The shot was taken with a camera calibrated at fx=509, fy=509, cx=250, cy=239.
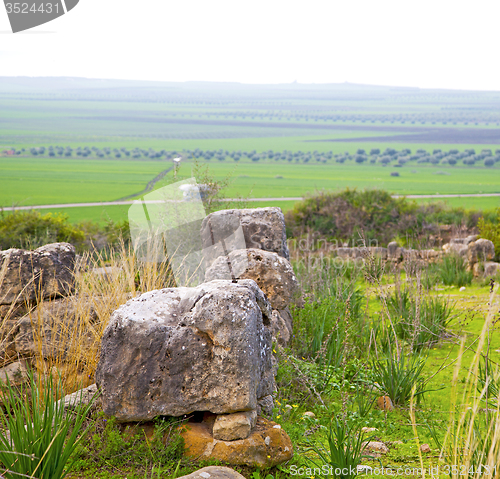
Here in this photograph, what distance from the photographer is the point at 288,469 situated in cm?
328

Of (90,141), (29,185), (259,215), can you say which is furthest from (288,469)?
(90,141)

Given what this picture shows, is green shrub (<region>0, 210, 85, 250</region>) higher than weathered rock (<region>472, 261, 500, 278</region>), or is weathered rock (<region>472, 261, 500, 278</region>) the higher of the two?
green shrub (<region>0, 210, 85, 250</region>)

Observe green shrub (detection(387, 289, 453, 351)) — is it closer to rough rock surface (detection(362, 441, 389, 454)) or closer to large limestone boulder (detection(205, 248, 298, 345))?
large limestone boulder (detection(205, 248, 298, 345))

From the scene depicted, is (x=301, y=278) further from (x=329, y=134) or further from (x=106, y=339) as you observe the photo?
(x=329, y=134)

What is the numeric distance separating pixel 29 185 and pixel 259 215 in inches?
2388

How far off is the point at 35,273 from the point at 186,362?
2.57m

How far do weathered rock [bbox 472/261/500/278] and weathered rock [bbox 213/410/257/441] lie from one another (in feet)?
28.2

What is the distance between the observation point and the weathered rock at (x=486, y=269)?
10.6 m

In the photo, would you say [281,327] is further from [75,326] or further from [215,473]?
[215,473]

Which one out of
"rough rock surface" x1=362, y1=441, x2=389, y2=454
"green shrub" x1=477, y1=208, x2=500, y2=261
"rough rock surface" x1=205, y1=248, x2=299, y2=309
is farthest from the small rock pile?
"green shrub" x1=477, y1=208, x2=500, y2=261

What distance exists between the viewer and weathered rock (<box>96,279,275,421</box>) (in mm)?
3250

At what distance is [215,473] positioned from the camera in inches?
112

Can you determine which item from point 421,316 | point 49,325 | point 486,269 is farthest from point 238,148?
point 49,325

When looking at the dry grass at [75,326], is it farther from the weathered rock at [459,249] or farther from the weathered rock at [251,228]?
the weathered rock at [459,249]
